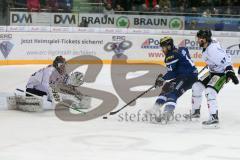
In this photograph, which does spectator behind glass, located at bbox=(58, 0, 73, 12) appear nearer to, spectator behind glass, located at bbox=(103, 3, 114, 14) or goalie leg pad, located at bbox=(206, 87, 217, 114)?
spectator behind glass, located at bbox=(103, 3, 114, 14)

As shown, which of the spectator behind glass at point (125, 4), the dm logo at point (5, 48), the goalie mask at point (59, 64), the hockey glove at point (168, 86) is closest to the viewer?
the hockey glove at point (168, 86)

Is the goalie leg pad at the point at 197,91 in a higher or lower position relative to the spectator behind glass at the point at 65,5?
lower

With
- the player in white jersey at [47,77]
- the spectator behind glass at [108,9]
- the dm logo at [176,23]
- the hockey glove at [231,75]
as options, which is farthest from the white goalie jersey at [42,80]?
the dm logo at [176,23]

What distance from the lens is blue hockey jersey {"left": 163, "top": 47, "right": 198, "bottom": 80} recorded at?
7750 mm

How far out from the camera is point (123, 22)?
17.0 metres

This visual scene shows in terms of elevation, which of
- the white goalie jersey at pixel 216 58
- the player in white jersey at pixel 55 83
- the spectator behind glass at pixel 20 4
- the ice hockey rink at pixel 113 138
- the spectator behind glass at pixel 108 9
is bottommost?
the ice hockey rink at pixel 113 138

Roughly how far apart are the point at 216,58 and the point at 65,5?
10271 mm

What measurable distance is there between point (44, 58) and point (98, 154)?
10.4 meters

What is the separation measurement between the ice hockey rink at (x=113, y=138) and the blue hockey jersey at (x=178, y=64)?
635 millimetres

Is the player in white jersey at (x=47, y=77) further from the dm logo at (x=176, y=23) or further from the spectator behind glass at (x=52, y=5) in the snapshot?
the dm logo at (x=176, y=23)

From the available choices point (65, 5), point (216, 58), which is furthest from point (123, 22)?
point (216, 58)

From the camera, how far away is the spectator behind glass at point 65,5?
55.4 ft

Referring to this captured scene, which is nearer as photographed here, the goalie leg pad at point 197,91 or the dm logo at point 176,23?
the goalie leg pad at point 197,91

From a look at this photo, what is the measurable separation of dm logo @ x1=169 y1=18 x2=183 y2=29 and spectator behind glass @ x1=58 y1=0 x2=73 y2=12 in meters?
2.95
